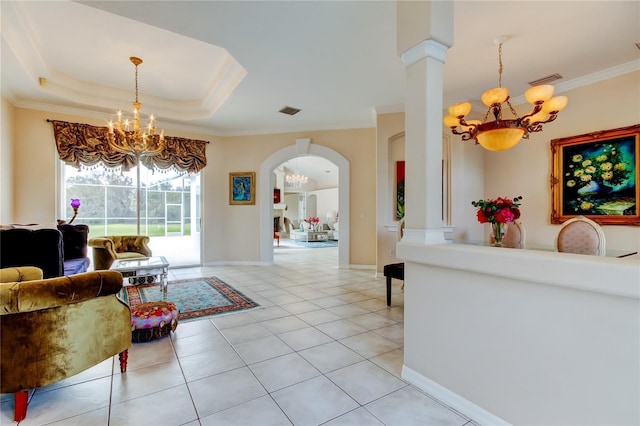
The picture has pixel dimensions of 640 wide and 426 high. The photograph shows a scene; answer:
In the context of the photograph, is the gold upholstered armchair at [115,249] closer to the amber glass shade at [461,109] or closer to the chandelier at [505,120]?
the amber glass shade at [461,109]

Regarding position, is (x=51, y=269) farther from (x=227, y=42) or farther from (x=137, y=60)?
(x=227, y=42)

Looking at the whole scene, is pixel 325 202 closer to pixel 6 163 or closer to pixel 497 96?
pixel 6 163

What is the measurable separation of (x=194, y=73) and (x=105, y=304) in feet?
11.9

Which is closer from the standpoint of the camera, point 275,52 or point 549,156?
point 275,52

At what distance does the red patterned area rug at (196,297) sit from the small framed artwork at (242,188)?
210 centimetres

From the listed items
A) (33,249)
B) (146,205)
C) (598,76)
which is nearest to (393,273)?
(598,76)

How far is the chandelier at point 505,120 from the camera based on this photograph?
2766 mm

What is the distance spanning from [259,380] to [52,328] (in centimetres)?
127

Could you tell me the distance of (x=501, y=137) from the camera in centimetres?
315

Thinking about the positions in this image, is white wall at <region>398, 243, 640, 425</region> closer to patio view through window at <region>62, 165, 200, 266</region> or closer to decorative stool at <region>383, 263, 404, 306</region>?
decorative stool at <region>383, 263, 404, 306</region>

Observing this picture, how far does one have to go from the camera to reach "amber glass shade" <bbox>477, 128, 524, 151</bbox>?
310cm

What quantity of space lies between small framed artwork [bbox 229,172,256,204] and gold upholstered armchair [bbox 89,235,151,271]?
198 centimetres

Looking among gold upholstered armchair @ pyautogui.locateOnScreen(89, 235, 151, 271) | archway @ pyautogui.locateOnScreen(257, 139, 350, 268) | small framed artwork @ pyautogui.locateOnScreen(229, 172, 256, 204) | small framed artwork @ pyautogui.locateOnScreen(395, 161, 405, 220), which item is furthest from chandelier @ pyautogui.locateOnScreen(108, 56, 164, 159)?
small framed artwork @ pyautogui.locateOnScreen(395, 161, 405, 220)

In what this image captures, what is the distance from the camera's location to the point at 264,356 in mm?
2342
